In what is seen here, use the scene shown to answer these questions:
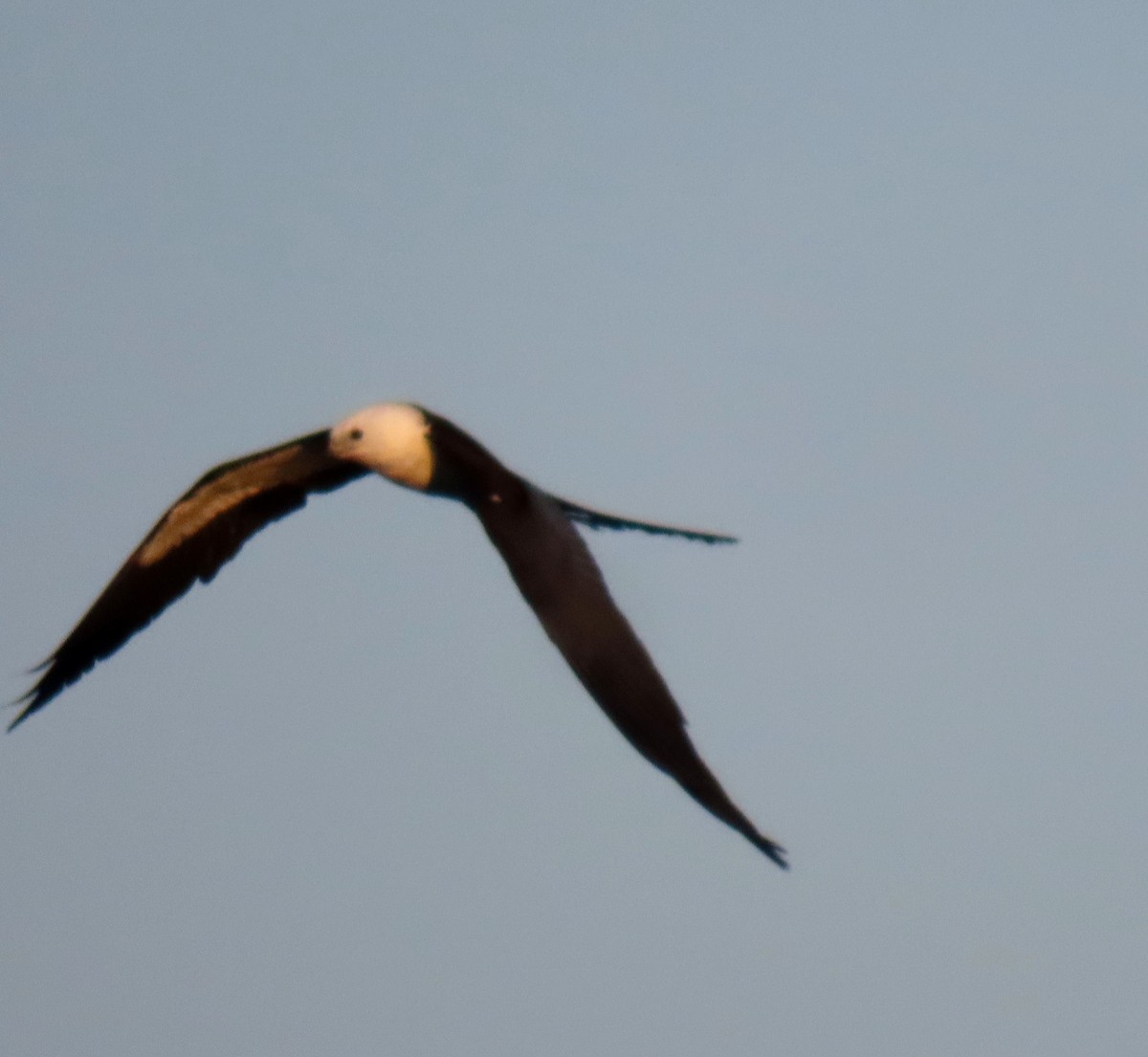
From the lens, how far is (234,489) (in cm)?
1180

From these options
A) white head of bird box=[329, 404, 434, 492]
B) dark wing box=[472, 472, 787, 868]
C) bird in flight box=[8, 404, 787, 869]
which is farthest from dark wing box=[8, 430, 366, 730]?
dark wing box=[472, 472, 787, 868]

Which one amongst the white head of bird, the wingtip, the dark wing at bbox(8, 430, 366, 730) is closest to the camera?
the wingtip

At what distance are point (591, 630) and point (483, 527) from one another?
3.61 feet

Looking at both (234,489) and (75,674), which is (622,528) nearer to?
(234,489)

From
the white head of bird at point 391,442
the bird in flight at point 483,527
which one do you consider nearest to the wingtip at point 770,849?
the bird in flight at point 483,527

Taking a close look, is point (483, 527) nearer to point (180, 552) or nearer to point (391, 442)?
point (391, 442)

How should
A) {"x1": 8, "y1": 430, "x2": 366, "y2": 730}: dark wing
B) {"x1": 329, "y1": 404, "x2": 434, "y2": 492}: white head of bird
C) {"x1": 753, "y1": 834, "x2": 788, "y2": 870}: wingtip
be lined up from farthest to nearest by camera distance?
{"x1": 8, "y1": 430, "x2": 366, "y2": 730}: dark wing, {"x1": 329, "y1": 404, "x2": 434, "y2": 492}: white head of bird, {"x1": 753, "y1": 834, "x2": 788, "y2": 870}: wingtip

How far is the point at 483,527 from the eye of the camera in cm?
951

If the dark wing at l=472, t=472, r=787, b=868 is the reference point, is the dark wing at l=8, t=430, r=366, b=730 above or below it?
above

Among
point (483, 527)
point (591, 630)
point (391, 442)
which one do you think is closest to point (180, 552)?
point (391, 442)

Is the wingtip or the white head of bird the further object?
the white head of bird

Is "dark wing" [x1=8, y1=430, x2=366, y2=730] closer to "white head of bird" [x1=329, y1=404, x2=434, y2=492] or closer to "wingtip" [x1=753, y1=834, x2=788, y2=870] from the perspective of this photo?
"white head of bird" [x1=329, y1=404, x2=434, y2=492]

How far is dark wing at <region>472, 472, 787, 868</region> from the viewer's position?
7910mm

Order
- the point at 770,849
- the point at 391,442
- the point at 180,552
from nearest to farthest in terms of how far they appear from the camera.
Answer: the point at 770,849
the point at 391,442
the point at 180,552
